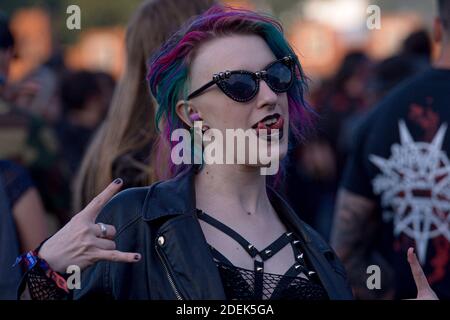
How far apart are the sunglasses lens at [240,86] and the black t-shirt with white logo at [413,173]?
1953mm

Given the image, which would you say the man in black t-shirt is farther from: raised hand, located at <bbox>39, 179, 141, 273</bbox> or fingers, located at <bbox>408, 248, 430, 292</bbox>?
raised hand, located at <bbox>39, 179, 141, 273</bbox>

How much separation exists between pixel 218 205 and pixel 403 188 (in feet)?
6.62

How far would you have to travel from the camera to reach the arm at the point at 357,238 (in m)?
5.02

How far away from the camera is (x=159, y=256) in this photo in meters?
2.72

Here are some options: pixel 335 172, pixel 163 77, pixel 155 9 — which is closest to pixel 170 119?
pixel 163 77

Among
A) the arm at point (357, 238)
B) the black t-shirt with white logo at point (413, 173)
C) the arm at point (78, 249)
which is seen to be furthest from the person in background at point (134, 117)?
the arm at point (357, 238)

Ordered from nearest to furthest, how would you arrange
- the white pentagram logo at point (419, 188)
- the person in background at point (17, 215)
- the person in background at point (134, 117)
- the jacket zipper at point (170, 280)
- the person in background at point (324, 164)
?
the jacket zipper at point (170, 280)
the person in background at point (17, 215)
the person in background at point (134, 117)
the white pentagram logo at point (419, 188)
the person in background at point (324, 164)

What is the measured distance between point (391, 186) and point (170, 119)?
2.02 m

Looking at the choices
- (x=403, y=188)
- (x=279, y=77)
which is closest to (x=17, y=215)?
(x=279, y=77)

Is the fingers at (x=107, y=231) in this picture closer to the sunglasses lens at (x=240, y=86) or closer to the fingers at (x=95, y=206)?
the fingers at (x=95, y=206)

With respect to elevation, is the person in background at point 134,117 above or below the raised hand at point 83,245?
above

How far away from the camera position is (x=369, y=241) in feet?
16.8

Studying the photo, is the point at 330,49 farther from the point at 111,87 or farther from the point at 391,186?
the point at 391,186

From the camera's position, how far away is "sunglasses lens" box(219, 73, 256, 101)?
2.89 meters
